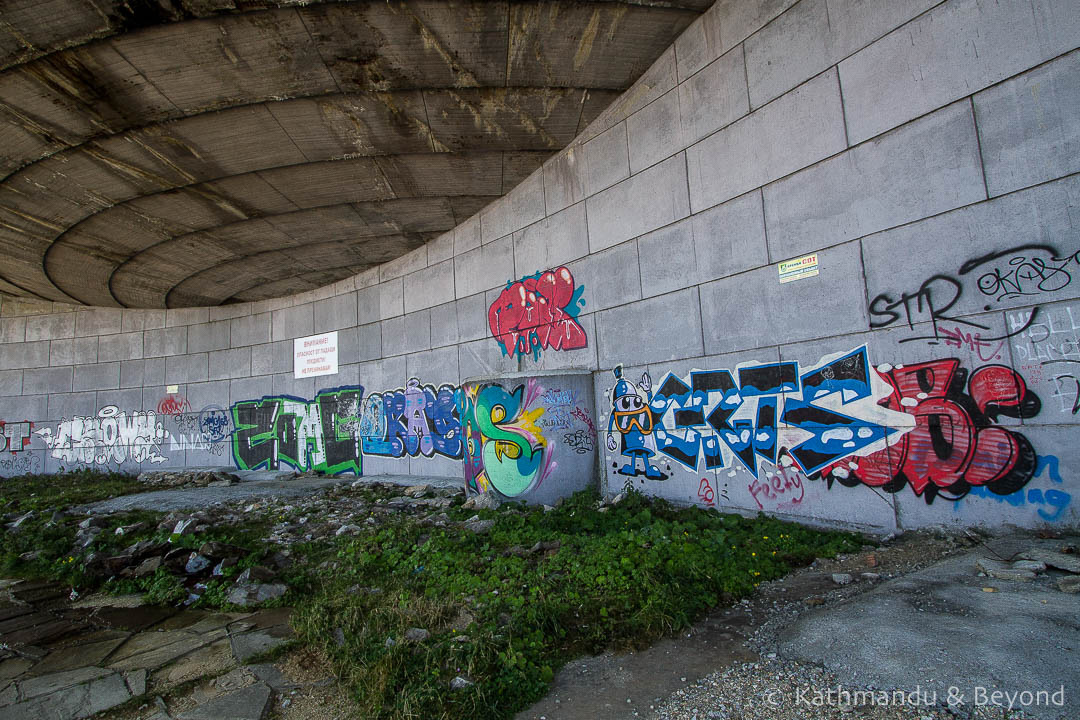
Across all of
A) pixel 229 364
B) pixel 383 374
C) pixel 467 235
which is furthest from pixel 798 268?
pixel 229 364

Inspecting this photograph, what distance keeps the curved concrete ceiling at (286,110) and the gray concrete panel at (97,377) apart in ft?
19.3

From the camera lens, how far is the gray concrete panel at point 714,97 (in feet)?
21.2

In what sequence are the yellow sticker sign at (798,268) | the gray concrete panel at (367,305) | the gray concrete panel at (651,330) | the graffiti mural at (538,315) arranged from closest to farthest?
1. the yellow sticker sign at (798,268)
2. the gray concrete panel at (651,330)
3. the graffiti mural at (538,315)
4. the gray concrete panel at (367,305)

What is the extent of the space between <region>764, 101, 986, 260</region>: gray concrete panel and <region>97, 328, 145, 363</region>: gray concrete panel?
19.4 metres

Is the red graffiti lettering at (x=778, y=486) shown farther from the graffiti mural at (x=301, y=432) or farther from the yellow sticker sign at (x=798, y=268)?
the graffiti mural at (x=301, y=432)

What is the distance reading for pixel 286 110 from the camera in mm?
7859

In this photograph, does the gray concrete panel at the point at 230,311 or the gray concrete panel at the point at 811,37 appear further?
the gray concrete panel at the point at 230,311

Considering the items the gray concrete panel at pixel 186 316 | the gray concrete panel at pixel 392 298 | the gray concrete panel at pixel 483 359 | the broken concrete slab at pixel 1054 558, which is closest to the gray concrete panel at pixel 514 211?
the gray concrete panel at pixel 483 359

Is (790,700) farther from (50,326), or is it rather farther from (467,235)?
(50,326)

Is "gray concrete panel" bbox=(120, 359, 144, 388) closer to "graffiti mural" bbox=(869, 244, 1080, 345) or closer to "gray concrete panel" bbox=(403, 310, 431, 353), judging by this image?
"gray concrete panel" bbox=(403, 310, 431, 353)

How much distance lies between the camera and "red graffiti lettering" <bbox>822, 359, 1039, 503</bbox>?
4445 millimetres

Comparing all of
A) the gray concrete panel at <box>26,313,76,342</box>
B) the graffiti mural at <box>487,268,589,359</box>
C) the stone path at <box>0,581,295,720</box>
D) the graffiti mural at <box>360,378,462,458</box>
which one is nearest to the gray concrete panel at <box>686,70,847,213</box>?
the graffiti mural at <box>487,268,589,359</box>

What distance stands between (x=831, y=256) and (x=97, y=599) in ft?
27.3

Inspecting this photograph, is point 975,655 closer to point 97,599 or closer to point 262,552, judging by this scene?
point 262,552
